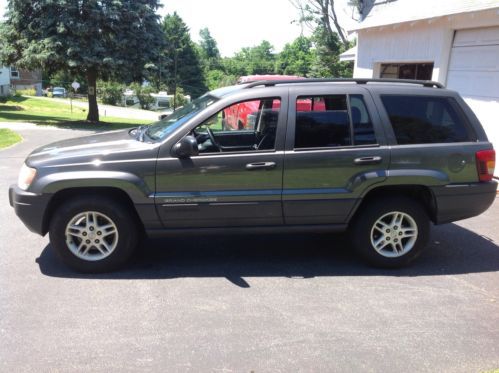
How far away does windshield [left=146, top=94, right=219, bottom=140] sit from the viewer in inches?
178

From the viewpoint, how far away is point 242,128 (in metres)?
5.48

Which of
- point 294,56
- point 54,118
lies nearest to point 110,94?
point 54,118

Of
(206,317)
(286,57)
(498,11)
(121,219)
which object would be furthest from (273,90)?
(286,57)

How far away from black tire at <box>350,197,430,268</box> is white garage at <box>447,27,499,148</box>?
202 inches

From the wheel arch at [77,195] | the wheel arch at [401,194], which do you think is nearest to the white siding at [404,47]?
the wheel arch at [401,194]

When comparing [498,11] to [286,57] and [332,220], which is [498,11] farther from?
[286,57]

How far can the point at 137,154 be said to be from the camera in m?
4.29

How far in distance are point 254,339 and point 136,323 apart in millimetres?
938

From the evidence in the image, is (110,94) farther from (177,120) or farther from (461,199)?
(461,199)

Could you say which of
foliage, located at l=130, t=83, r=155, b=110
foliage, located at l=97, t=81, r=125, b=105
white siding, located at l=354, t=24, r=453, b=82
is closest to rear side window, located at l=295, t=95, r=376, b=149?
white siding, located at l=354, t=24, r=453, b=82

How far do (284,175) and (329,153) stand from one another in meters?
0.49

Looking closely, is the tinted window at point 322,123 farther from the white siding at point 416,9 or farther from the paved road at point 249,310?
the white siding at point 416,9

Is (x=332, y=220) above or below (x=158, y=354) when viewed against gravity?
above

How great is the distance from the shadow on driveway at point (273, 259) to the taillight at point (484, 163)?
0.99 metres
